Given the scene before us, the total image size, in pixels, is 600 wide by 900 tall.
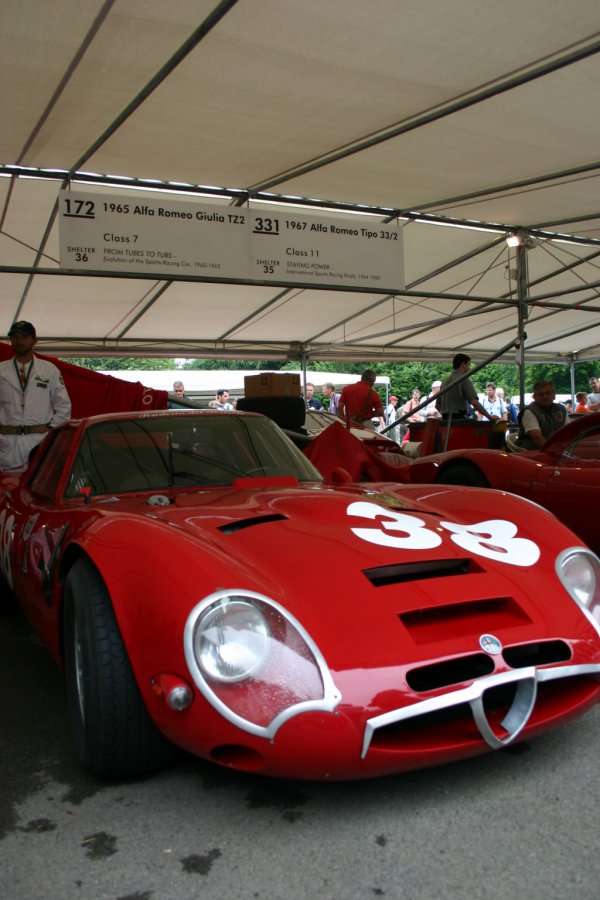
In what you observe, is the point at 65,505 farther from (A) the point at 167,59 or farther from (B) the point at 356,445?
(A) the point at 167,59

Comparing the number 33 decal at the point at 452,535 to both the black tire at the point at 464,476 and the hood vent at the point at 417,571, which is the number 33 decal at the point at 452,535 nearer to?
the hood vent at the point at 417,571

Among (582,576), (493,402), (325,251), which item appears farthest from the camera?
(493,402)

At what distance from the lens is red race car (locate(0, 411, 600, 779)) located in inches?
65.8

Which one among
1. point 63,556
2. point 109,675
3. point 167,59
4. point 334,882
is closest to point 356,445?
point 167,59

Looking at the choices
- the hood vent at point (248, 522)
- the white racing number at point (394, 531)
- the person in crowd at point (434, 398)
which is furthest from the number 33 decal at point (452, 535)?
the person in crowd at point (434, 398)

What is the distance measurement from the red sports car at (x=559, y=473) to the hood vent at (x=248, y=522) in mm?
2495

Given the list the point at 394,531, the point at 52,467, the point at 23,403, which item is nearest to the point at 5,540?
the point at 52,467

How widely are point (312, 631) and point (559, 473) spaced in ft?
10.4

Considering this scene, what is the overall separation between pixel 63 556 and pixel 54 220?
6.94 metres

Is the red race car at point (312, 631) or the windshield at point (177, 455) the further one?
the windshield at point (177, 455)

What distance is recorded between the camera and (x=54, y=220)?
27.6 ft

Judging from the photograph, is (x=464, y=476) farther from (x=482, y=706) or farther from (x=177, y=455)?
(x=482, y=706)

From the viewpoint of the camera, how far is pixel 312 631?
69.6 inches

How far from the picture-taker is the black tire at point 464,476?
203 inches
